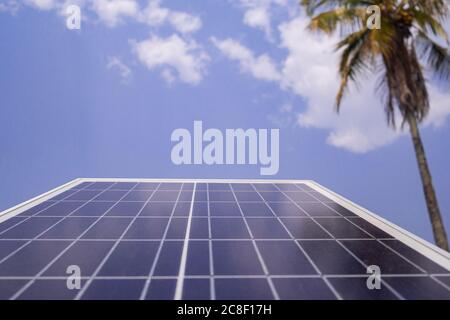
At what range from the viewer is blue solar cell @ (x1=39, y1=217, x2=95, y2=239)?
679 cm

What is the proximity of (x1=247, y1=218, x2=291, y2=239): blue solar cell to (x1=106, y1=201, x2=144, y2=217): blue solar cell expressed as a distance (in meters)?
2.85

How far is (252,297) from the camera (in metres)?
4.54

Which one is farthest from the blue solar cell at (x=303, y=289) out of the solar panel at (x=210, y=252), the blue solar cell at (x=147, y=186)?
the blue solar cell at (x=147, y=186)

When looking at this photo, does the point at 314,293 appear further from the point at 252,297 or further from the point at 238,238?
the point at 238,238

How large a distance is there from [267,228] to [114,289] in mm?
3522

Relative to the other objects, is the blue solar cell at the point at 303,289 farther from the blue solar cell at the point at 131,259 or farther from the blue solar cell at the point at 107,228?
the blue solar cell at the point at 107,228

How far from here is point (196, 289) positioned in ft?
15.5

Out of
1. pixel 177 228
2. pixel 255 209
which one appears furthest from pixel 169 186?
pixel 177 228

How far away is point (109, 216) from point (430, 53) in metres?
12.3

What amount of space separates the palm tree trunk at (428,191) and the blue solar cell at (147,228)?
8.72 metres

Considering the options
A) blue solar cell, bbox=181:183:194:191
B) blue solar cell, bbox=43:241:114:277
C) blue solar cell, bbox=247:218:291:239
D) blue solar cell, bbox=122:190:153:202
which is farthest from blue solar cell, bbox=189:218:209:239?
blue solar cell, bbox=181:183:194:191

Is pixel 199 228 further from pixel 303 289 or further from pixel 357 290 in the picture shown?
pixel 357 290

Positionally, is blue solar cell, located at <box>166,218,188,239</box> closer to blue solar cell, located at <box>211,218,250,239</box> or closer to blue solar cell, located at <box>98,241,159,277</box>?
blue solar cell, located at <box>98,241,159,277</box>

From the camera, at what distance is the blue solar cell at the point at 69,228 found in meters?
6.79
